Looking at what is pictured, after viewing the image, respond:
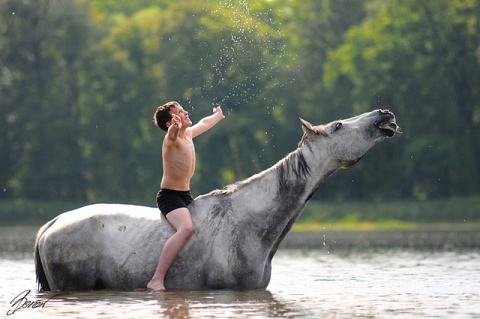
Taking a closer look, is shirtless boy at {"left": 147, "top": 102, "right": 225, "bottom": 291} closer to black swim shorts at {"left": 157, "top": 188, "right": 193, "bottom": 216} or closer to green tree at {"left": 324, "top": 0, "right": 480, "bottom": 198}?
black swim shorts at {"left": 157, "top": 188, "right": 193, "bottom": 216}

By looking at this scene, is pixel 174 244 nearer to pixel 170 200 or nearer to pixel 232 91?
pixel 170 200

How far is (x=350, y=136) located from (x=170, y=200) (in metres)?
2.05

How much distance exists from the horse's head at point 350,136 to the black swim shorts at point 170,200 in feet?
4.80

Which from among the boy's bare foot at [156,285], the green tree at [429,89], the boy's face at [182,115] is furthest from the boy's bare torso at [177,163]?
the green tree at [429,89]

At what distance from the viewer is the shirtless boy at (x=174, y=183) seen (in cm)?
1210

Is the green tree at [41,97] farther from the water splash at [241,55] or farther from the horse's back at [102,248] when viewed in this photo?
the horse's back at [102,248]

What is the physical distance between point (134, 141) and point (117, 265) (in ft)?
182

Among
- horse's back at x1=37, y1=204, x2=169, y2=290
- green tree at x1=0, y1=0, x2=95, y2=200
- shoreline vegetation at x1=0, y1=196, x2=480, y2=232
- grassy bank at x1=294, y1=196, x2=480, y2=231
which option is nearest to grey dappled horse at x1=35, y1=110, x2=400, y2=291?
horse's back at x1=37, y1=204, x2=169, y2=290

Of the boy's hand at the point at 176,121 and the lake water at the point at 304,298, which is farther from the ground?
the boy's hand at the point at 176,121

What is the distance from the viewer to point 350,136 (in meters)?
12.6

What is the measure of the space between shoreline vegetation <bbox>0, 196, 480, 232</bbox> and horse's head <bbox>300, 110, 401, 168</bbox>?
1315 inches

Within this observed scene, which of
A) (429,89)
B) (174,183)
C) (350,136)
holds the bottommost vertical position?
(174,183)

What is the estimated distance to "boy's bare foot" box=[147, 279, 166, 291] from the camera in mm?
12102

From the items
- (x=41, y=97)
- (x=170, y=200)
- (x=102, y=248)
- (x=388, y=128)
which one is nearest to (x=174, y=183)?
(x=170, y=200)
